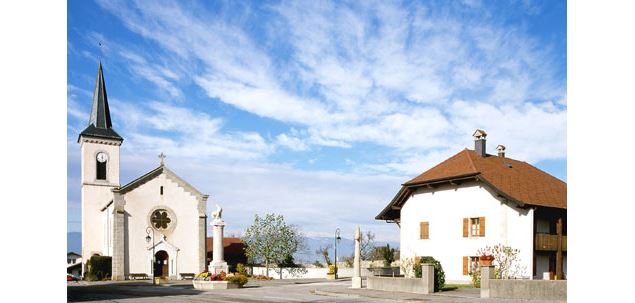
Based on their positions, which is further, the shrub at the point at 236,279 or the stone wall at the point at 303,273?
the stone wall at the point at 303,273

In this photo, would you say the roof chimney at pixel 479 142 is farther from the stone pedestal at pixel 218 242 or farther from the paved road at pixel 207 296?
the stone pedestal at pixel 218 242

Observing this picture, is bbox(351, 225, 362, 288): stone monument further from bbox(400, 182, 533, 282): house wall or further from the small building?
the small building

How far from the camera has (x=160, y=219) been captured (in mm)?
43625

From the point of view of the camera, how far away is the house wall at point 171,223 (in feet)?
138

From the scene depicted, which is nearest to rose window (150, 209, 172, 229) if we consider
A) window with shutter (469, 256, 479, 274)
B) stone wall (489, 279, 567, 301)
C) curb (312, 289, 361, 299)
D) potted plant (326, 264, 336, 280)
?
potted plant (326, 264, 336, 280)

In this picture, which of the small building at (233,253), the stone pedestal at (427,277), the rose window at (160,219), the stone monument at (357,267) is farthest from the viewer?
the small building at (233,253)

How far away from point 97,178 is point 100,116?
19.4ft

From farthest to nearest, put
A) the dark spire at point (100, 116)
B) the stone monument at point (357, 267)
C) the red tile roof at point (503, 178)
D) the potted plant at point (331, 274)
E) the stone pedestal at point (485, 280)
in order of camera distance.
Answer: the dark spire at point (100, 116) → the potted plant at point (331, 274) → the red tile roof at point (503, 178) → the stone monument at point (357, 267) → the stone pedestal at point (485, 280)

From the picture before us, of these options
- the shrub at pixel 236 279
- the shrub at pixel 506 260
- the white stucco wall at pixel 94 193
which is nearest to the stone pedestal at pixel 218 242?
the shrub at pixel 236 279

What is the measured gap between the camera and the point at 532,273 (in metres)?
26.5

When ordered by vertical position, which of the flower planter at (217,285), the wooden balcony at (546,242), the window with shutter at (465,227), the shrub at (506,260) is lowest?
the flower planter at (217,285)
